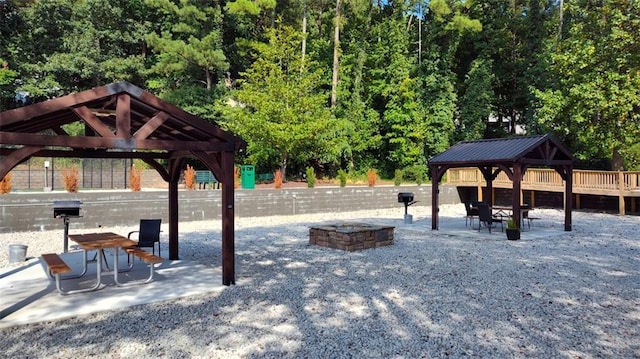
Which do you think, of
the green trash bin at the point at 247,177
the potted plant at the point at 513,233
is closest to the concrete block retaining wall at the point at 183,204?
the green trash bin at the point at 247,177

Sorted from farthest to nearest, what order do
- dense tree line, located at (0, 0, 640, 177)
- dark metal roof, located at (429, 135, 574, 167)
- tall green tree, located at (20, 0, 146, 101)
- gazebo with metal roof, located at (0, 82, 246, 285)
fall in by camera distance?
tall green tree, located at (20, 0, 146, 101)
dense tree line, located at (0, 0, 640, 177)
dark metal roof, located at (429, 135, 574, 167)
gazebo with metal roof, located at (0, 82, 246, 285)

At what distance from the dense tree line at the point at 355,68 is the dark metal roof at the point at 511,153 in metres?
9.33

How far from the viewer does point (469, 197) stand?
78.4 feet

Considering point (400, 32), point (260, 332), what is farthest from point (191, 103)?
point (260, 332)

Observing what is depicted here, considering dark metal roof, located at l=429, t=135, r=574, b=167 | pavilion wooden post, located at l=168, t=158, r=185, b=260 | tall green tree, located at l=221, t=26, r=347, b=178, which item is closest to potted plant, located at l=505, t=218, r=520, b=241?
dark metal roof, located at l=429, t=135, r=574, b=167

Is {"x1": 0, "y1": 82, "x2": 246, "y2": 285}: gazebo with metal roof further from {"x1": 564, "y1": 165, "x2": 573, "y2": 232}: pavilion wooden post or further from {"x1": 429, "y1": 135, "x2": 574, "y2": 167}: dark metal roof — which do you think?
{"x1": 564, "y1": 165, "x2": 573, "y2": 232}: pavilion wooden post

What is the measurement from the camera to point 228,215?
6.56m

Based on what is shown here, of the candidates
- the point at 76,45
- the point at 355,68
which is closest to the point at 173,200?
the point at 76,45

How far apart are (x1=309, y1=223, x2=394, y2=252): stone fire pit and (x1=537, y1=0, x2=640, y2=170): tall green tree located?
15.3 m

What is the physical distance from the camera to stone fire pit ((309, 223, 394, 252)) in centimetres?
986

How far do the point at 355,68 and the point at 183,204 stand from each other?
20026mm

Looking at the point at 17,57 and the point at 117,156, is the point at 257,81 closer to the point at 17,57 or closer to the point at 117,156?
the point at 17,57

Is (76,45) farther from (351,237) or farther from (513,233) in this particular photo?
(513,233)

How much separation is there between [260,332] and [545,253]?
7.34m
